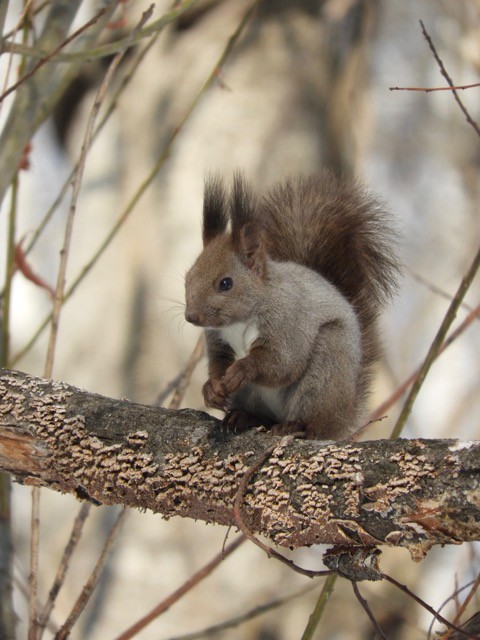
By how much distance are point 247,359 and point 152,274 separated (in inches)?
83.6

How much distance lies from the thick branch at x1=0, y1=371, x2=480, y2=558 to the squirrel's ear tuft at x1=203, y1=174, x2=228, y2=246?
51cm

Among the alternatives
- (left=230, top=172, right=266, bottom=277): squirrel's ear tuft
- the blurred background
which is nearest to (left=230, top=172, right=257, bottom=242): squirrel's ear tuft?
(left=230, top=172, right=266, bottom=277): squirrel's ear tuft

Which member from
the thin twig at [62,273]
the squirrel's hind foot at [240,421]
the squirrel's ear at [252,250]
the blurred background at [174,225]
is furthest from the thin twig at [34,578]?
the blurred background at [174,225]

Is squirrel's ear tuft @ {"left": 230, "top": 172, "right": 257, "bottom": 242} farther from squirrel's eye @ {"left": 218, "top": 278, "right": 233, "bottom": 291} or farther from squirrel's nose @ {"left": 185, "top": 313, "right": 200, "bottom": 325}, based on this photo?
squirrel's nose @ {"left": 185, "top": 313, "right": 200, "bottom": 325}

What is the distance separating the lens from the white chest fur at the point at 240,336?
5.39 feet

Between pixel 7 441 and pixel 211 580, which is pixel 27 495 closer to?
pixel 211 580

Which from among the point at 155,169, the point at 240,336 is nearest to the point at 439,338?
the point at 240,336

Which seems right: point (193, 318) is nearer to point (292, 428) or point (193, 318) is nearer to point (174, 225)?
point (292, 428)

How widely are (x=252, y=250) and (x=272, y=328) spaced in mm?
166

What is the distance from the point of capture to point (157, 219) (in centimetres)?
364

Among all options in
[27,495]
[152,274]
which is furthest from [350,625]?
[152,274]

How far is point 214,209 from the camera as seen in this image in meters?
1.74

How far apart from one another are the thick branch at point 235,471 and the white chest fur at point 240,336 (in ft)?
0.95

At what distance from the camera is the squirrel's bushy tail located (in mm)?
1896
